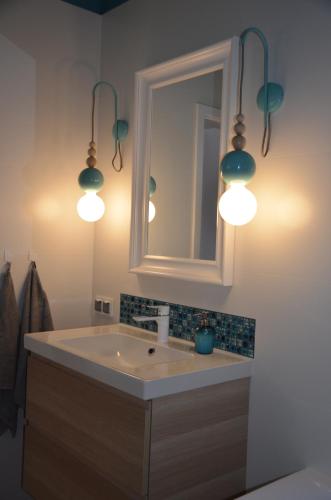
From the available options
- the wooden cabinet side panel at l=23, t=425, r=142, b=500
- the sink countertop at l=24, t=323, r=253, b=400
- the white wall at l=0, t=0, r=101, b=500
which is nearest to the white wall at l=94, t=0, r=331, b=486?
the sink countertop at l=24, t=323, r=253, b=400

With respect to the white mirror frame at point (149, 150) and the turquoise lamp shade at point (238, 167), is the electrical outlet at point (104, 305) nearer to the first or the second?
the white mirror frame at point (149, 150)

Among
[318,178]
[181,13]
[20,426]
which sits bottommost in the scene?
[20,426]

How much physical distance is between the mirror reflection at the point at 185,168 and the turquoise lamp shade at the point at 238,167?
20 cm

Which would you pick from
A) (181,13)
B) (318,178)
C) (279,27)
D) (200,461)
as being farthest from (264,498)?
(181,13)

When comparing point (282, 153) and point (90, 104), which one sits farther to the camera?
point (90, 104)

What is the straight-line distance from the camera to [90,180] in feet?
7.48

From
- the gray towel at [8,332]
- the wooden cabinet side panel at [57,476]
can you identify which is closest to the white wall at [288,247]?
the wooden cabinet side panel at [57,476]

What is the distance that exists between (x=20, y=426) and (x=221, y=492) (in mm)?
1076

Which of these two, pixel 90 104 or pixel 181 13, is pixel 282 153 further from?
pixel 90 104

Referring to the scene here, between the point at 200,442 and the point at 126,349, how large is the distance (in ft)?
1.94

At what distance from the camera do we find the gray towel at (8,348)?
7.18ft

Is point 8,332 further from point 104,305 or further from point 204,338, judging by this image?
point 204,338

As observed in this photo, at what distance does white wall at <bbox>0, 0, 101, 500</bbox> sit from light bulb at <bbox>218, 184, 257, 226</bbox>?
1.01 meters

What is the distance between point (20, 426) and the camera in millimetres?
2334
